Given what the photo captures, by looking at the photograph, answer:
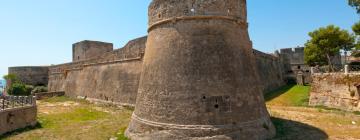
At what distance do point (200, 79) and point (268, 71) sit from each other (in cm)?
2083

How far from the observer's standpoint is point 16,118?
12.5 metres

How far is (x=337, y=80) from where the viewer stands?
17.7 m

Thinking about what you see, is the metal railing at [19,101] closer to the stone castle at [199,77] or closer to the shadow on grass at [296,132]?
the stone castle at [199,77]

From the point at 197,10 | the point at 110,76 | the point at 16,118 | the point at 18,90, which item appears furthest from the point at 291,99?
the point at 18,90

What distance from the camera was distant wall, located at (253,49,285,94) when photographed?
2536 cm

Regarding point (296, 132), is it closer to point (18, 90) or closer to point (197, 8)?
point (197, 8)

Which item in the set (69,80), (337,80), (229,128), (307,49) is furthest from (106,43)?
(229,128)

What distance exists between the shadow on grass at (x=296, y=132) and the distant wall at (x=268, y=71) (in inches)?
484

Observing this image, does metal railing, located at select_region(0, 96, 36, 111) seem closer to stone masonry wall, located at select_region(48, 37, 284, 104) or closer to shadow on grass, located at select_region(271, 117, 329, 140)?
stone masonry wall, located at select_region(48, 37, 284, 104)

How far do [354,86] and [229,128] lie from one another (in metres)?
11.9

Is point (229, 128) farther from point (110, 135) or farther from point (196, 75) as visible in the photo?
point (110, 135)

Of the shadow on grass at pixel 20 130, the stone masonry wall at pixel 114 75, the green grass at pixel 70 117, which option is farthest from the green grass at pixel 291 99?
the shadow on grass at pixel 20 130

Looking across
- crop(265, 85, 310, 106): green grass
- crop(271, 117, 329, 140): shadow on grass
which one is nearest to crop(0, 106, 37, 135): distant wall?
crop(271, 117, 329, 140): shadow on grass

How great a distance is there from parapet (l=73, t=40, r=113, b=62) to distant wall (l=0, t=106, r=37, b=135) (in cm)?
1861
